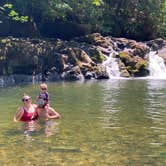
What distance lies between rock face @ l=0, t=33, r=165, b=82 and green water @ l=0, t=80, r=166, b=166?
51.9ft

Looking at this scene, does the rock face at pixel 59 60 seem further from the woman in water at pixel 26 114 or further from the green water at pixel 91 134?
the woman in water at pixel 26 114

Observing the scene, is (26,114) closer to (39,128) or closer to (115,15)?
(39,128)

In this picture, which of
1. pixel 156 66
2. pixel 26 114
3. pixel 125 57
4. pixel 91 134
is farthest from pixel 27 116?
pixel 156 66

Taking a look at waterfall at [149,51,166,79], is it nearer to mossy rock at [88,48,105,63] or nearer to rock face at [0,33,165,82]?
rock face at [0,33,165,82]

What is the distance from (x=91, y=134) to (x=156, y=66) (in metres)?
32.8

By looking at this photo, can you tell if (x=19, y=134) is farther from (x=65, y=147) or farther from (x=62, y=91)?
(x=62, y=91)

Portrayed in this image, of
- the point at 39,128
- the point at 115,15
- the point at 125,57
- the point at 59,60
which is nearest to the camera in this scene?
the point at 39,128

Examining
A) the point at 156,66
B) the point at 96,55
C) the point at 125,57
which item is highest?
the point at 96,55

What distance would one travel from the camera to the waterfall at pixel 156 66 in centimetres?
4743

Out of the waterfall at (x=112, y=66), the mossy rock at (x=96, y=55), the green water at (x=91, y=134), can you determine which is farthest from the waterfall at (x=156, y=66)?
the green water at (x=91, y=134)

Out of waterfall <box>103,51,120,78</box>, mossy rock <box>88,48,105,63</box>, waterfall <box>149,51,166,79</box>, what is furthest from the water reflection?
waterfall <box>149,51,166,79</box>

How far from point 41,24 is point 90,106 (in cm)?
3457

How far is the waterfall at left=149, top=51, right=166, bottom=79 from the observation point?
47.4 metres

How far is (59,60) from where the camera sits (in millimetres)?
44656
